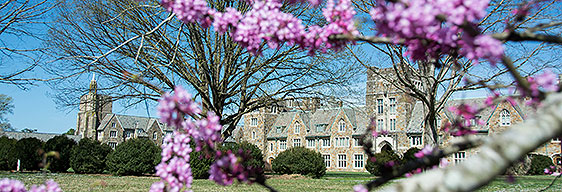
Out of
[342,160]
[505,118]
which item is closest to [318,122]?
[342,160]

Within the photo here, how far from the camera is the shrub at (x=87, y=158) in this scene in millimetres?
22562

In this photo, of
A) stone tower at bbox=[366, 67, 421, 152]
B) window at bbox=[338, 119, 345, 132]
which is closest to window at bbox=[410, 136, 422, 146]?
stone tower at bbox=[366, 67, 421, 152]

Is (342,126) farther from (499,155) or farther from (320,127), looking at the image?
(499,155)

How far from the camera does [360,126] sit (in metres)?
41.9

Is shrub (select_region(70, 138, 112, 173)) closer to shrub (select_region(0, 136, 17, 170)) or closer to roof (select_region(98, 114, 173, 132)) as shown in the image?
shrub (select_region(0, 136, 17, 170))

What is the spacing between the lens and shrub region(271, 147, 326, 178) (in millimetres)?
22391

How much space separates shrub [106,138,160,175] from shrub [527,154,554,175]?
83.9 feet

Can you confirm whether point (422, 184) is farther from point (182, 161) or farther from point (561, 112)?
point (182, 161)

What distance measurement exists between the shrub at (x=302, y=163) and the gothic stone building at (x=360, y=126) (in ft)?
29.6

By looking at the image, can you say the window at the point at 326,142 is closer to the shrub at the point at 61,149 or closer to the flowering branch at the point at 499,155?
the shrub at the point at 61,149

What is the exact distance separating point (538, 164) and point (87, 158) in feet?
96.5

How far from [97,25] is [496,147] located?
13876 mm

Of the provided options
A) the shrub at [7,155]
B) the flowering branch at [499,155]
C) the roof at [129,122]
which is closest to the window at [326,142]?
the roof at [129,122]

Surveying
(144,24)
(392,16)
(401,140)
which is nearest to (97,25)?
(144,24)
